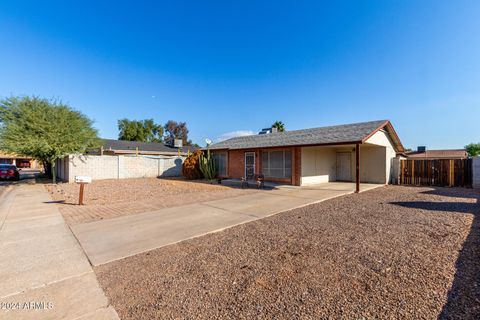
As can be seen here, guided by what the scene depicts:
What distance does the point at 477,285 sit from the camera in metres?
2.79

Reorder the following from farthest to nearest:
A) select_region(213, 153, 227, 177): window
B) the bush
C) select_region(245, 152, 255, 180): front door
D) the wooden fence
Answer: the bush → select_region(213, 153, 227, 177): window → select_region(245, 152, 255, 180): front door → the wooden fence

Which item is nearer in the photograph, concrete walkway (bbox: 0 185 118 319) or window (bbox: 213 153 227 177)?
concrete walkway (bbox: 0 185 118 319)

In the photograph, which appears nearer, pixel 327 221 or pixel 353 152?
pixel 327 221

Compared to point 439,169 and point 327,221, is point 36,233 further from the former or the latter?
point 439,169

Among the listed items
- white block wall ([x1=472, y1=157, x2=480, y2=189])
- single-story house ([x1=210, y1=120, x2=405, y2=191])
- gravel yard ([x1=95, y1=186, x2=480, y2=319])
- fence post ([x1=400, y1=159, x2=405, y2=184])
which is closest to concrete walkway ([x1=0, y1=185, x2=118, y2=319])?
gravel yard ([x1=95, y1=186, x2=480, y2=319])

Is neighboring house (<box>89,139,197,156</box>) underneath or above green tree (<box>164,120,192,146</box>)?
underneath

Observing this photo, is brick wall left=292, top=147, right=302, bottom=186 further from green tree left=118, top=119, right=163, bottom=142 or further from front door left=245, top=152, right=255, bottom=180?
green tree left=118, top=119, right=163, bottom=142

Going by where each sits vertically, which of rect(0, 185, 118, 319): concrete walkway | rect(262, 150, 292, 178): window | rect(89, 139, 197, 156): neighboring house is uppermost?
rect(89, 139, 197, 156): neighboring house

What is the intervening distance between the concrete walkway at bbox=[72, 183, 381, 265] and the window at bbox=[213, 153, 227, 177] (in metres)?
10.1

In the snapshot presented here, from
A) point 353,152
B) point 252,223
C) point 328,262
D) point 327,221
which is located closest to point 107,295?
point 328,262

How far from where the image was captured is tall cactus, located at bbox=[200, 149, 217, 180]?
60.8 feet

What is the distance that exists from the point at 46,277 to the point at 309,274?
384cm

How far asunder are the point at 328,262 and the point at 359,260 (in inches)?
19.7

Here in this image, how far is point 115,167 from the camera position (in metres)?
19.1
